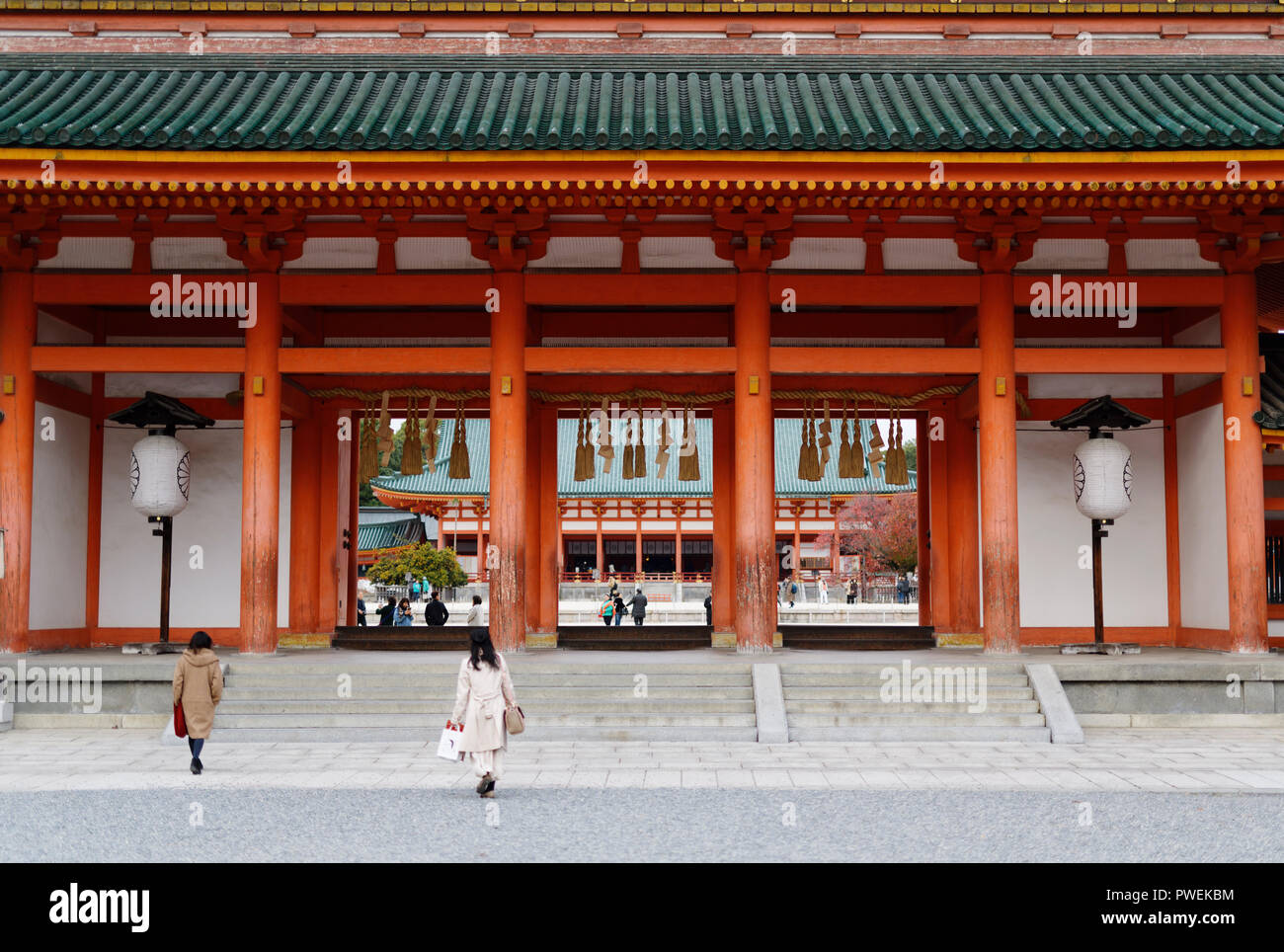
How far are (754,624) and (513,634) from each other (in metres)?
2.79

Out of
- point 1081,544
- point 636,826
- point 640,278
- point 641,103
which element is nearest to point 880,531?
point 1081,544

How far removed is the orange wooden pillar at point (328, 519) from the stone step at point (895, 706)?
720 centimetres

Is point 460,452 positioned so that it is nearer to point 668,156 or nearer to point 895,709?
point 668,156

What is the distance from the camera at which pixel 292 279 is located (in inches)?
521

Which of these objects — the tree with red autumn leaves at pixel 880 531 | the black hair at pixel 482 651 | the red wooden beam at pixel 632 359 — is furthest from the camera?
the tree with red autumn leaves at pixel 880 531

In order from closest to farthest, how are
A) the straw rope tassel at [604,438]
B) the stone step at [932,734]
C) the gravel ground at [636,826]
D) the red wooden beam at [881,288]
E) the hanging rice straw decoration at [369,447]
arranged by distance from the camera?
the gravel ground at [636,826], the stone step at [932,734], the red wooden beam at [881,288], the straw rope tassel at [604,438], the hanging rice straw decoration at [369,447]

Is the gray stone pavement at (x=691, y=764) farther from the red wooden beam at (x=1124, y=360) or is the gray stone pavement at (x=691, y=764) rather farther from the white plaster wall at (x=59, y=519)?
the red wooden beam at (x=1124, y=360)

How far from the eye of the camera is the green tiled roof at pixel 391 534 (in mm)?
48438

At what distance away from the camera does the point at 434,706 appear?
11555 mm

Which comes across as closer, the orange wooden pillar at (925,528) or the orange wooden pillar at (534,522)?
the orange wooden pillar at (534,522)

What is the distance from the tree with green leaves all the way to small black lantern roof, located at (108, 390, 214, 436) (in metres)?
21.2

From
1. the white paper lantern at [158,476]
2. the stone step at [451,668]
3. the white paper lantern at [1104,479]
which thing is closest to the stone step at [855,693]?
the stone step at [451,668]

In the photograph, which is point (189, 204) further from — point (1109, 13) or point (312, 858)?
point (1109, 13)

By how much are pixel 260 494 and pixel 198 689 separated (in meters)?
3.75
